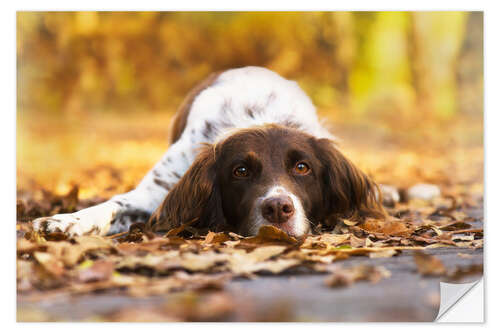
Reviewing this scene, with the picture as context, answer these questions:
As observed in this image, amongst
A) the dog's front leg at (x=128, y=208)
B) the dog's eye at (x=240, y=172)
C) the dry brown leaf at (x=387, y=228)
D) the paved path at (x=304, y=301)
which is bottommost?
the paved path at (x=304, y=301)

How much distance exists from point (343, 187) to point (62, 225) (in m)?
1.78

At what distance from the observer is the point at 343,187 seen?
3789 mm

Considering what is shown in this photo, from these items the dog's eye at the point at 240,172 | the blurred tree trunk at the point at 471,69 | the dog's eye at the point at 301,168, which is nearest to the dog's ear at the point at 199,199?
the dog's eye at the point at 240,172

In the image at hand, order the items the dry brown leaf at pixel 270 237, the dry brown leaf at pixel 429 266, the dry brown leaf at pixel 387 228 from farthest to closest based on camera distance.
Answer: the dry brown leaf at pixel 387 228
the dry brown leaf at pixel 270 237
the dry brown leaf at pixel 429 266

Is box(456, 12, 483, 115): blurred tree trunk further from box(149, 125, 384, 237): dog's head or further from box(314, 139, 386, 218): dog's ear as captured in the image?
box(149, 125, 384, 237): dog's head

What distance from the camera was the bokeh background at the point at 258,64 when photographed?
4.91m

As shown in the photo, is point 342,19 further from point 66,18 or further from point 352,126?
point 66,18

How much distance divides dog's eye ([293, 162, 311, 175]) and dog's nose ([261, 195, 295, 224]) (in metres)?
0.41

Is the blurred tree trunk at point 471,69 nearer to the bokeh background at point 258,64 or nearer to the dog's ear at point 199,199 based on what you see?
the bokeh background at point 258,64

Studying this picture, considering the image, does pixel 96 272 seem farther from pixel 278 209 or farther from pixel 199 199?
pixel 199 199

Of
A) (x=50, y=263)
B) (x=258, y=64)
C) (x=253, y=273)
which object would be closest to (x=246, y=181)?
(x=253, y=273)

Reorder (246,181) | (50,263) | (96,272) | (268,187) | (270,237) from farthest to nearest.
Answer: (246,181)
(268,187)
(270,237)
(50,263)
(96,272)

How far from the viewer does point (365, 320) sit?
2.23m
